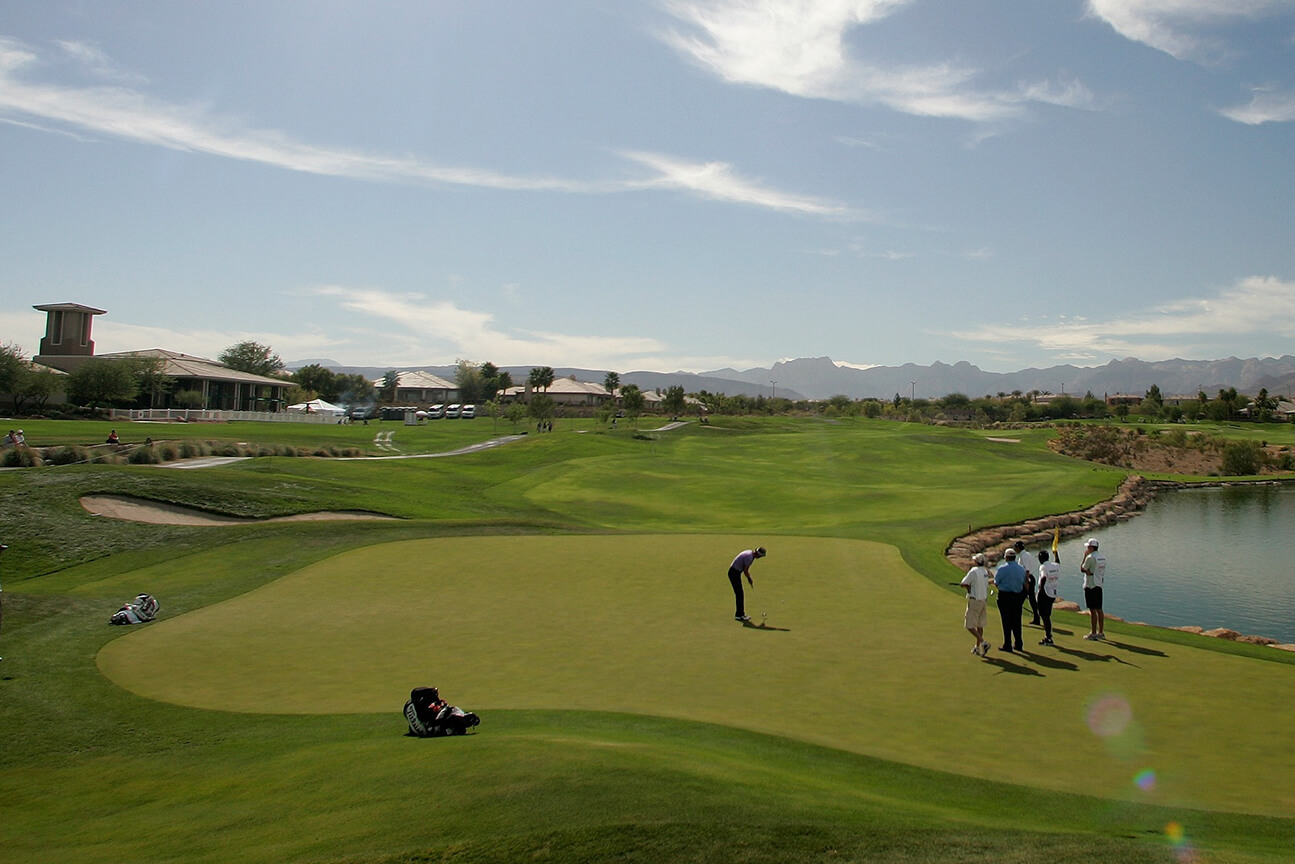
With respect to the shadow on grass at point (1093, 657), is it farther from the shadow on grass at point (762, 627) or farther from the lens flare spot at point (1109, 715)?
the shadow on grass at point (762, 627)

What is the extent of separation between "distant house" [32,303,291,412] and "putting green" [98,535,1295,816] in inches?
3184

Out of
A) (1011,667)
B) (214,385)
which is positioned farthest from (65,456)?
(214,385)

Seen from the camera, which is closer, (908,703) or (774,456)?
(908,703)

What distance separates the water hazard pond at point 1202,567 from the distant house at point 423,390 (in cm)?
13590

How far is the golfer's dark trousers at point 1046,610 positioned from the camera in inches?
606

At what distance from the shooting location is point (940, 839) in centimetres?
664

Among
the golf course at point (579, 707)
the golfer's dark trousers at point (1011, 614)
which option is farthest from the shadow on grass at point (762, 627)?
the golfer's dark trousers at point (1011, 614)

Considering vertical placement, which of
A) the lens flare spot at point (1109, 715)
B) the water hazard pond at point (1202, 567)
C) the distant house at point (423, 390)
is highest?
the distant house at point (423, 390)

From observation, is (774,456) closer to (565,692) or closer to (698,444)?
(698,444)

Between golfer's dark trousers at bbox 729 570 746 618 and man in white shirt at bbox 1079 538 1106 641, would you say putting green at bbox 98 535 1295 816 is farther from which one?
man in white shirt at bbox 1079 538 1106 641

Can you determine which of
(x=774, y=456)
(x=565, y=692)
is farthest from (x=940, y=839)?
(x=774, y=456)

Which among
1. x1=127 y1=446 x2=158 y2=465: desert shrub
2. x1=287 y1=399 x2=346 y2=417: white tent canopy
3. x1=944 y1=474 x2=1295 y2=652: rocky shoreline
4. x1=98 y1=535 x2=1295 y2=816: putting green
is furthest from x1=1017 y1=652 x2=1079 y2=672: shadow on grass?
x1=287 y1=399 x2=346 y2=417: white tent canopy

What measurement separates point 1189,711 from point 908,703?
374 centimetres

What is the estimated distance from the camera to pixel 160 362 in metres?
86.6
